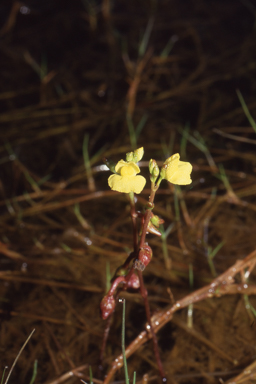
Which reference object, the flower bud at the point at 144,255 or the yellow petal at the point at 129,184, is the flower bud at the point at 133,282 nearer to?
the flower bud at the point at 144,255

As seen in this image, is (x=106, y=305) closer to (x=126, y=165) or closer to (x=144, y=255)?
(x=144, y=255)

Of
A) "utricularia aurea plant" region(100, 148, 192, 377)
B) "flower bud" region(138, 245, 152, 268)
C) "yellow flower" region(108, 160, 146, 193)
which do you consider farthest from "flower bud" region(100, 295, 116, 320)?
"yellow flower" region(108, 160, 146, 193)

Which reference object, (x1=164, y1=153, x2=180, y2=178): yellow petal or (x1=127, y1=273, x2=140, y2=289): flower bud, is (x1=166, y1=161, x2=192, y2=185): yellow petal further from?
(x1=127, y1=273, x2=140, y2=289): flower bud

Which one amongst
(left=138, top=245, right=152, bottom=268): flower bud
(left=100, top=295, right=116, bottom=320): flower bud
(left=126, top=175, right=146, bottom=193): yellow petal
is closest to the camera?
(left=126, top=175, right=146, bottom=193): yellow petal

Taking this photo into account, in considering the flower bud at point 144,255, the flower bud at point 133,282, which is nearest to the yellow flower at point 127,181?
the flower bud at point 144,255

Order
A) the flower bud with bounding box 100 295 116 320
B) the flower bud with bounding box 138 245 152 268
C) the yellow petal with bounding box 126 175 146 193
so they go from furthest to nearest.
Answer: the flower bud with bounding box 100 295 116 320 < the flower bud with bounding box 138 245 152 268 < the yellow petal with bounding box 126 175 146 193

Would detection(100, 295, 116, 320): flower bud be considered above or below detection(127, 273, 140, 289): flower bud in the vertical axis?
below

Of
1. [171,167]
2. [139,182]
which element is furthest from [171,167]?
[139,182]

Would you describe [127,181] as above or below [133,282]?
above

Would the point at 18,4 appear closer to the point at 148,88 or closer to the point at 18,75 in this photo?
the point at 18,75

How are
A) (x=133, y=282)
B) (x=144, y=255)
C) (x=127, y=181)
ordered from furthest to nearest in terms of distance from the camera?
(x=133, y=282)
(x=144, y=255)
(x=127, y=181)

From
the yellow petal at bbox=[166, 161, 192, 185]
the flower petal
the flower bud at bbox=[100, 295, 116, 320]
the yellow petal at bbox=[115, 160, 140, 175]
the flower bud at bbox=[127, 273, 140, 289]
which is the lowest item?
the flower bud at bbox=[100, 295, 116, 320]
